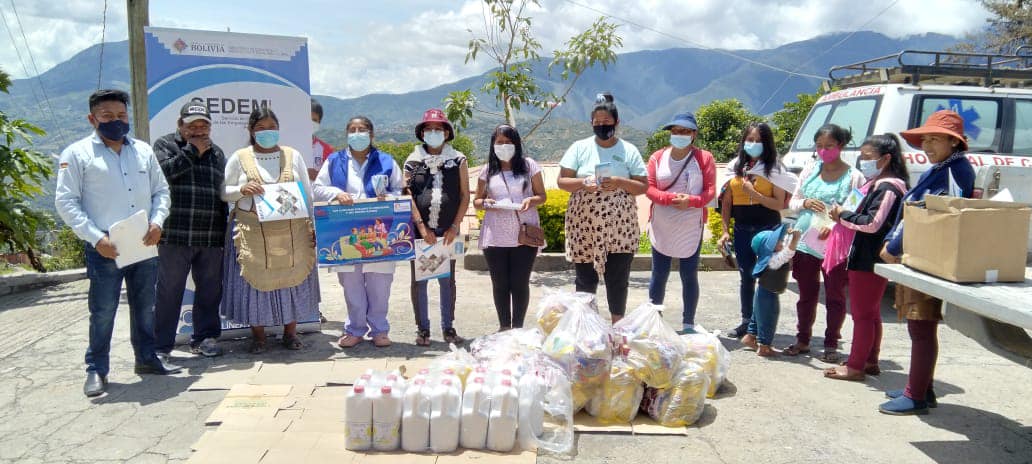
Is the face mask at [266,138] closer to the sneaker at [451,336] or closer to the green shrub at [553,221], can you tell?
the sneaker at [451,336]

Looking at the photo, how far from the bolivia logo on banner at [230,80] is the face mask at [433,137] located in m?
1.25

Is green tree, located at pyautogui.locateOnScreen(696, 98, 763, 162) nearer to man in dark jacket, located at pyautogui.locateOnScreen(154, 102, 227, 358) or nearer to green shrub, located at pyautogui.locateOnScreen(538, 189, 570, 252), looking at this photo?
green shrub, located at pyautogui.locateOnScreen(538, 189, 570, 252)

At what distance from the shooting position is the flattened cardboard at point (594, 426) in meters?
3.65

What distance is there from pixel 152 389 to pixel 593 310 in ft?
9.60

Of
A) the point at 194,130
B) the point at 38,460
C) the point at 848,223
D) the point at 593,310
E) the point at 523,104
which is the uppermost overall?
the point at 523,104

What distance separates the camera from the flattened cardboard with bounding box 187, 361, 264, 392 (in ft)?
14.1

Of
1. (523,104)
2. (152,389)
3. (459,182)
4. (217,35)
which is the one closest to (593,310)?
(459,182)

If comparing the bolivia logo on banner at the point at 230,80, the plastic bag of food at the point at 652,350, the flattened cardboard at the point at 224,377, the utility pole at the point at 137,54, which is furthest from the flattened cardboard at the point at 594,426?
the utility pole at the point at 137,54

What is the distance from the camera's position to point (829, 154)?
4.67m

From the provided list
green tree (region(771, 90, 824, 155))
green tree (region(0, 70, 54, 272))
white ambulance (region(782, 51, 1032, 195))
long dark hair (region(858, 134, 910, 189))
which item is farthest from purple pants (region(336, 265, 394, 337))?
green tree (region(771, 90, 824, 155))

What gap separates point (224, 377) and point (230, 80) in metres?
2.40

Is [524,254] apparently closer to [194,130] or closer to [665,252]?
[665,252]

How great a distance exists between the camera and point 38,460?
10.8ft

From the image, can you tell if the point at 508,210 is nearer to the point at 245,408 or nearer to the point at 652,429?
the point at 652,429
